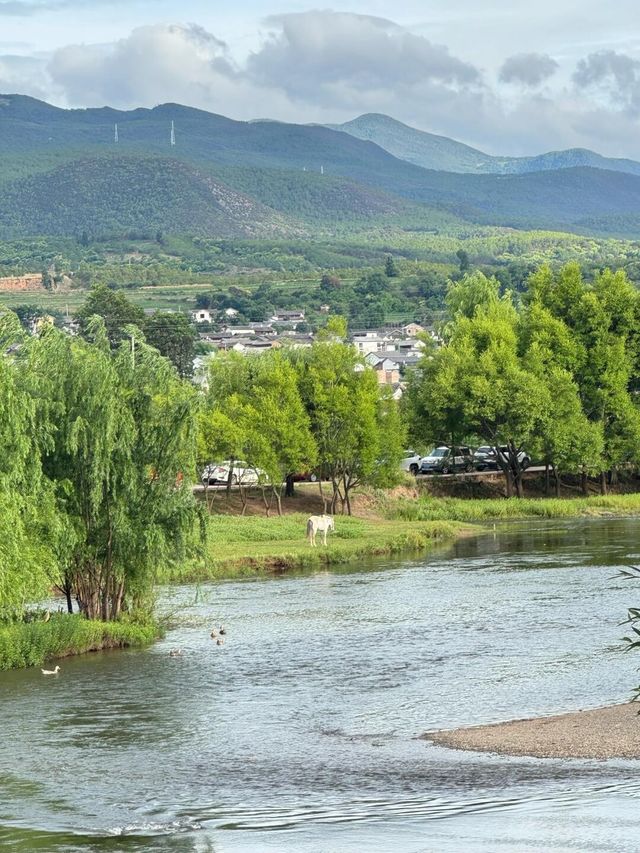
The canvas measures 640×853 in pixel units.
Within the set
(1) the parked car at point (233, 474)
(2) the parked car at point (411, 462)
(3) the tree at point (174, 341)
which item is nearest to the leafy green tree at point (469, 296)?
(2) the parked car at point (411, 462)

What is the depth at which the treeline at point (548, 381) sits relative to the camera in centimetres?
9644

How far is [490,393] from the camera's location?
3770 inches

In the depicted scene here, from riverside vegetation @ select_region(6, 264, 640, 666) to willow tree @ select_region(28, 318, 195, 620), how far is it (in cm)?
6

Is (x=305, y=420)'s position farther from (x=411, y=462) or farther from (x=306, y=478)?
(x=411, y=462)

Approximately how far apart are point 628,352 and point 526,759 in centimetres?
7415

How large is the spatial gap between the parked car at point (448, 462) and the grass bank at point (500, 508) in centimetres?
661

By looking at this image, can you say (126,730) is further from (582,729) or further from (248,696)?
(582,729)

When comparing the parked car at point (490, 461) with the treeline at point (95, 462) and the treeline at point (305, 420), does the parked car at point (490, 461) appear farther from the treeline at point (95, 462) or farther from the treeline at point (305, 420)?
the treeline at point (95, 462)

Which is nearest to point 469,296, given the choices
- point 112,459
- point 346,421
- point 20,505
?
point 346,421

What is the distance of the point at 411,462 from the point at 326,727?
228 feet

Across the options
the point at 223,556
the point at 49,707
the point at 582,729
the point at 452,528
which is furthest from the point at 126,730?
the point at 452,528

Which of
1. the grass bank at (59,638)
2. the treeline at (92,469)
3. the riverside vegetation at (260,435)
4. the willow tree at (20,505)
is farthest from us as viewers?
the riverside vegetation at (260,435)

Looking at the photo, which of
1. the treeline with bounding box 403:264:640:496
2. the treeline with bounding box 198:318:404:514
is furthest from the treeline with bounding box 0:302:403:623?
the treeline with bounding box 403:264:640:496

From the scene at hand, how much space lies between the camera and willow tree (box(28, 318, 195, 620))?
146 ft
